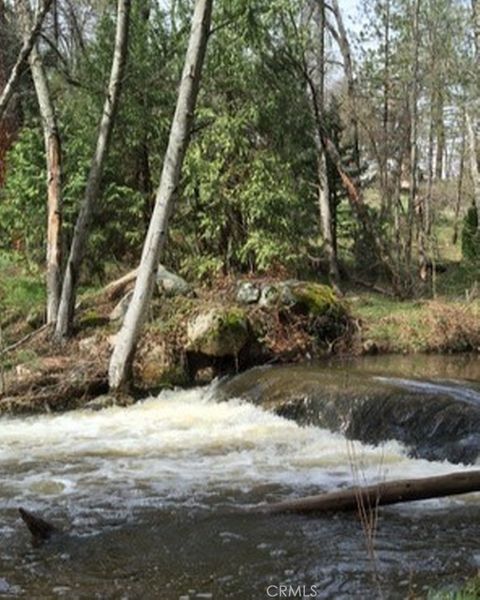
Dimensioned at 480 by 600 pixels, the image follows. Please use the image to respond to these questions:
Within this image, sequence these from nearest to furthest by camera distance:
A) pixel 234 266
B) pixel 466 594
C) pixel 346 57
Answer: pixel 466 594, pixel 234 266, pixel 346 57

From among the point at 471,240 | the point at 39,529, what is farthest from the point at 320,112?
the point at 39,529

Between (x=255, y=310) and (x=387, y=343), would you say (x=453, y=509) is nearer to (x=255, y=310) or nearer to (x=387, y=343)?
(x=255, y=310)

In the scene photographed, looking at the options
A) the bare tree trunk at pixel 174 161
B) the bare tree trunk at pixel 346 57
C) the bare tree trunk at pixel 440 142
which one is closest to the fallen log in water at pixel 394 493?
the bare tree trunk at pixel 174 161

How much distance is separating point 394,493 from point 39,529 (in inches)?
99.8

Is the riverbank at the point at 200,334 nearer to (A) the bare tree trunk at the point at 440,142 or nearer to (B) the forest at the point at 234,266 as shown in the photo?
(B) the forest at the point at 234,266

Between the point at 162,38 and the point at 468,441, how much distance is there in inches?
505

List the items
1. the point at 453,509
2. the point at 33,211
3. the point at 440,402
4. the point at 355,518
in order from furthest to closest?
the point at 33,211 → the point at 440,402 → the point at 453,509 → the point at 355,518

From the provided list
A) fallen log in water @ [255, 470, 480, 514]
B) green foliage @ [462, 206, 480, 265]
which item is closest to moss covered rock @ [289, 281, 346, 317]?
green foliage @ [462, 206, 480, 265]

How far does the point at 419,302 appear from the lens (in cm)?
1766

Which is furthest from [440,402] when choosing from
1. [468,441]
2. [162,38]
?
[162,38]

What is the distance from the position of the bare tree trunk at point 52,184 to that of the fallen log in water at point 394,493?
833cm

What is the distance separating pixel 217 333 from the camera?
12.4 meters

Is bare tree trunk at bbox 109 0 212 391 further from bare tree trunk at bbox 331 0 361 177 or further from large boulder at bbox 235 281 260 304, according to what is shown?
bare tree trunk at bbox 331 0 361 177

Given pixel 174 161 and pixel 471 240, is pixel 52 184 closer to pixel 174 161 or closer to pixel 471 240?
pixel 174 161
